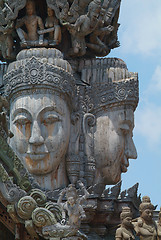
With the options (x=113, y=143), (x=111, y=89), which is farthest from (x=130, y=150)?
(x=111, y=89)

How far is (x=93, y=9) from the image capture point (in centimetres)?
2580

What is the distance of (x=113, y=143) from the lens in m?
25.3

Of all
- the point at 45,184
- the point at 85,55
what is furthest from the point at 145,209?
the point at 85,55

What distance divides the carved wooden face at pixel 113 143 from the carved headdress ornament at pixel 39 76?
129 centimetres

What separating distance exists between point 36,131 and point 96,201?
97.6 inches

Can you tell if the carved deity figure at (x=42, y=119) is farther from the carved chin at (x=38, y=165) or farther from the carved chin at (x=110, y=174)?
the carved chin at (x=110, y=174)

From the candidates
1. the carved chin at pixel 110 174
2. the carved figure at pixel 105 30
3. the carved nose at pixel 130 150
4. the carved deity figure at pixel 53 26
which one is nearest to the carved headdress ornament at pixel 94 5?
the carved figure at pixel 105 30

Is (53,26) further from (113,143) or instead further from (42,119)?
(113,143)

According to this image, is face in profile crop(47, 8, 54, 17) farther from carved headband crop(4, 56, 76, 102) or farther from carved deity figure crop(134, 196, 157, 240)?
carved deity figure crop(134, 196, 157, 240)

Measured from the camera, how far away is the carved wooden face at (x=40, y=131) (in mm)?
24469

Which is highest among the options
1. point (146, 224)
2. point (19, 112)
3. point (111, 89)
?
point (111, 89)

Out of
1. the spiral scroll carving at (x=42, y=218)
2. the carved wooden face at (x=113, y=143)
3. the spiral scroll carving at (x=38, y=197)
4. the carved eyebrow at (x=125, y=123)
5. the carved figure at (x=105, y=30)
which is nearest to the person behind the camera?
the spiral scroll carving at (x=42, y=218)

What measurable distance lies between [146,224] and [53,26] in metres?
7.29

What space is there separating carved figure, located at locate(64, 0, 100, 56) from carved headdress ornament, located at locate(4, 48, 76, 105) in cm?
97
